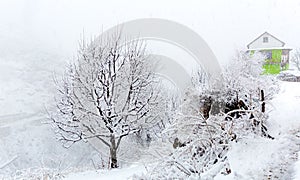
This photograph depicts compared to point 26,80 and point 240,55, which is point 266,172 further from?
point 26,80

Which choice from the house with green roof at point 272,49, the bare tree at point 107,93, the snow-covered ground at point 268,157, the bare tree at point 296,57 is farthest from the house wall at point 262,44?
the snow-covered ground at point 268,157

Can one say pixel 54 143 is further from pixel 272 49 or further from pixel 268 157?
pixel 268 157

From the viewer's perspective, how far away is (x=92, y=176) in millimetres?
11531

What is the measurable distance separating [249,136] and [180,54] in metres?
16.0

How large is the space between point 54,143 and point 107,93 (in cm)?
1692

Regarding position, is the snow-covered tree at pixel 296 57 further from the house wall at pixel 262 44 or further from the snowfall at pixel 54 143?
the snowfall at pixel 54 143

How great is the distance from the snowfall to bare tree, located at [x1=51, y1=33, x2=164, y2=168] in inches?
74.7

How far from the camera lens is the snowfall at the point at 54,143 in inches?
240

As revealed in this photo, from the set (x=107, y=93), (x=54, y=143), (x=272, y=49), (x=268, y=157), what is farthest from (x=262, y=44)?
(x=268, y=157)

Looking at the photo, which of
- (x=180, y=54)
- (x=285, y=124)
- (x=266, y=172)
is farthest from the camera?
(x=180, y=54)

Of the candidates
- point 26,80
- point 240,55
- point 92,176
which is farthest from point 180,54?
point 26,80

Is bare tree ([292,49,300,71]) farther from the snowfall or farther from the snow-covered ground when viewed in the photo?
the snow-covered ground

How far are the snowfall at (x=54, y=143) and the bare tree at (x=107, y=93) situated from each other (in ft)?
6.23

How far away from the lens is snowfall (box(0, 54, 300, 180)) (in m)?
6.11
